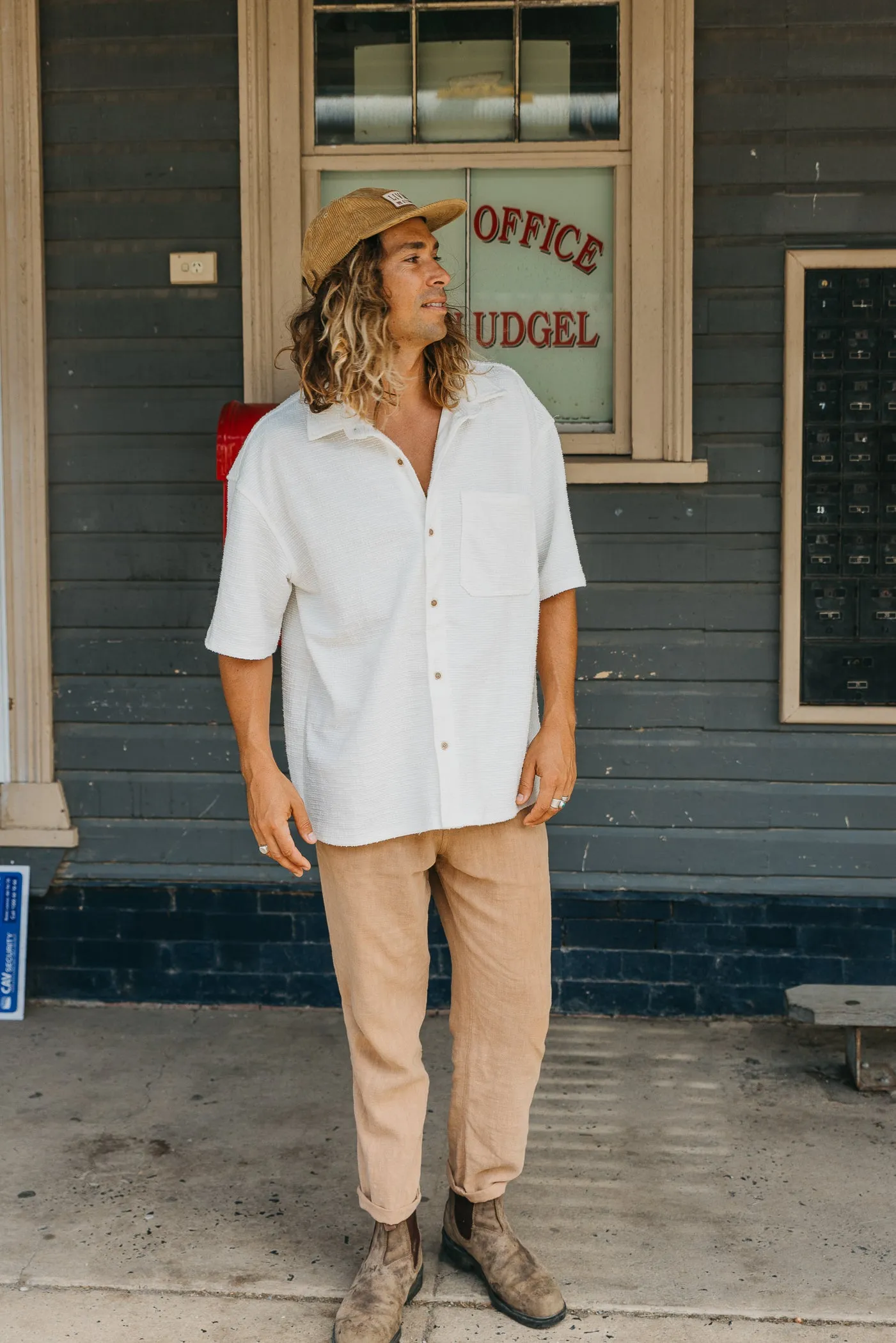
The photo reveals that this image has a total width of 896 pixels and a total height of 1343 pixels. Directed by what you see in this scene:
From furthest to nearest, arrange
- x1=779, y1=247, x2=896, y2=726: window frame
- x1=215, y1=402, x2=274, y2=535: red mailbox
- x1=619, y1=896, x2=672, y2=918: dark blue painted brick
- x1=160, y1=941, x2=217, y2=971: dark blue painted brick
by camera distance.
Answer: x1=160, y1=941, x2=217, y2=971: dark blue painted brick, x1=619, y1=896, x2=672, y2=918: dark blue painted brick, x1=779, y1=247, x2=896, y2=726: window frame, x1=215, y1=402, x2=274, y2=535: red mailbox

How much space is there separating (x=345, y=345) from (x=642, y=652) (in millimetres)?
1956

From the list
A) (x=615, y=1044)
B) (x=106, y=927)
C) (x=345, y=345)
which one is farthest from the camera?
(x=106, y=927)

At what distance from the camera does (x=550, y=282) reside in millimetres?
4367

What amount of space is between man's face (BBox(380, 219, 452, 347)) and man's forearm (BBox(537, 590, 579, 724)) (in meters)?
0.60

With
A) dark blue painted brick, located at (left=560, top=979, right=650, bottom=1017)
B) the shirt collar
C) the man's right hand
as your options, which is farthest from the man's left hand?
dark blue painted brick, located at (left=560, top=979, right=650, bottom=1017)

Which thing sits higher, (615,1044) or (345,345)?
(345,345)

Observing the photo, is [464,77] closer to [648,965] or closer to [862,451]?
[862,451]

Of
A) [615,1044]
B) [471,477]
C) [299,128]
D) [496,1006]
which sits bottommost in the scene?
[615,1044]

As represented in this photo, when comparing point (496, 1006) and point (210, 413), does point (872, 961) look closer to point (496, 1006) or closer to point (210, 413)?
point (496, 1006)

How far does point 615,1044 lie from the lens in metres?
4.23

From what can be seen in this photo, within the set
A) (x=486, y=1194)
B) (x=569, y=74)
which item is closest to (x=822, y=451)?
(x=569, y=74)

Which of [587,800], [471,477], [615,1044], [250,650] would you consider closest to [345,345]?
[471,477]

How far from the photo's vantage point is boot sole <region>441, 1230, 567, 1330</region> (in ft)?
9.01

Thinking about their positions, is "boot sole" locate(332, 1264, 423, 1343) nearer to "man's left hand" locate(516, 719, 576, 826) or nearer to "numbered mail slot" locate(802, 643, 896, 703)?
"man's left hand" locate(516, 719, 576, 826)
